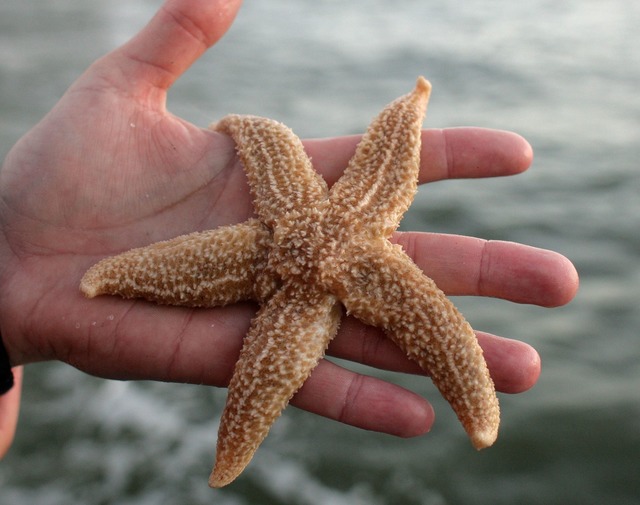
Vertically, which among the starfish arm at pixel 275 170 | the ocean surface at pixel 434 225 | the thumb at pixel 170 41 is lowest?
the ocean surface at pixel 434 225

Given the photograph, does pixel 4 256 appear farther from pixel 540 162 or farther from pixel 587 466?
pixel 540 162

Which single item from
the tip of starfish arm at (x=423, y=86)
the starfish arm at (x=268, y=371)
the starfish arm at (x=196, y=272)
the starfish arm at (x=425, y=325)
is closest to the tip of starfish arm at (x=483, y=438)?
the starfish arm at (x=425, y=325)

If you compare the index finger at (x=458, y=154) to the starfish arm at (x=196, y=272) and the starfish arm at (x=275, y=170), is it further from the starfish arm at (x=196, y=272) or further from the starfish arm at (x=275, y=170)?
the starfish arm at (x=196, y=272)

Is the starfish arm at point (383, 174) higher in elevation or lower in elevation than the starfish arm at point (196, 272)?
higher

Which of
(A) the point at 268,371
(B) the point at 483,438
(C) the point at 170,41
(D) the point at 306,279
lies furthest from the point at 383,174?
(C) the point at 170,41

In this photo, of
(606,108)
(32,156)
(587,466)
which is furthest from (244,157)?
(606,108)

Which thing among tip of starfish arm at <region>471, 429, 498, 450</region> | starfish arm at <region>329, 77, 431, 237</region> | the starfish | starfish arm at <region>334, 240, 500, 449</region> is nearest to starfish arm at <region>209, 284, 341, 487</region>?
the starfish
